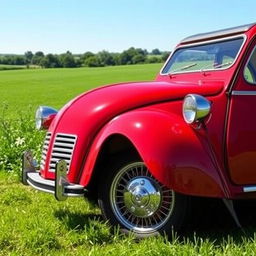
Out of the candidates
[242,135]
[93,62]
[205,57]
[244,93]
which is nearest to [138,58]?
[93,62]

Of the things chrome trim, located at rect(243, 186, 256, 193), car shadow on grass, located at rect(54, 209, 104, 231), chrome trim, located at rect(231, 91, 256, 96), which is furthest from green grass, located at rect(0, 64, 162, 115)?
chrome trim, located at rect(243, 186, 256, 193)

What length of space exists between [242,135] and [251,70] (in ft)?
2.17

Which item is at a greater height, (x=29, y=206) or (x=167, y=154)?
(x=167, y=154)

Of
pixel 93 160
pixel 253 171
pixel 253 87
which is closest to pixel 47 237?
pixel 93 160

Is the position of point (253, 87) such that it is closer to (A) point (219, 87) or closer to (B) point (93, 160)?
(A) point (219, 87)

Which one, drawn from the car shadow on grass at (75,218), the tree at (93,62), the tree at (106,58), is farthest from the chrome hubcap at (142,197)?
the tree at (93,62)

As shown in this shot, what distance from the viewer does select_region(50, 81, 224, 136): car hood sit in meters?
4.56

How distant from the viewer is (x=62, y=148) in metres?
4.74

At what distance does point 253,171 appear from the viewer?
176 inches

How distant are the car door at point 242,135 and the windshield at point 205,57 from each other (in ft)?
1.52

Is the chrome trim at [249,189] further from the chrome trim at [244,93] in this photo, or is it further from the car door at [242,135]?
the chrome trim at [244,93]

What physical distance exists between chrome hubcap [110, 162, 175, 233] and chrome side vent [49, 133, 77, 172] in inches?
19.9

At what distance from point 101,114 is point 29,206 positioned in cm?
157

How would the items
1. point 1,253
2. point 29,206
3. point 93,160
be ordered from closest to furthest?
point 1,253 < point 93,160 < point 29,206
